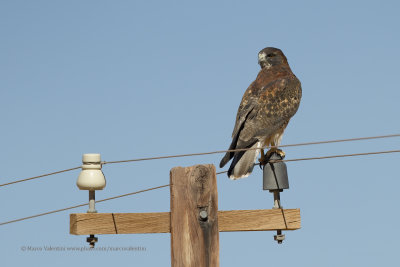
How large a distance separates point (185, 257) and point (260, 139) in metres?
2.65

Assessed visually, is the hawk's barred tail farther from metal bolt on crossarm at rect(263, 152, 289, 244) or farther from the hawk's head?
the hawk's head

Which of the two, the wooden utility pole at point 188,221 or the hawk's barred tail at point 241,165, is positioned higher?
the hawk's barred tail at point 241,165

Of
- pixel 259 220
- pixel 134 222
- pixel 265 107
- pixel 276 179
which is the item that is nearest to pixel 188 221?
pixel 134 222

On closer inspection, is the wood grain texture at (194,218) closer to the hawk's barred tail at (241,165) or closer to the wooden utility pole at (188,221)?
the wooden utility pole at (188,221)

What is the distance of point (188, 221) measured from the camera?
482 cm

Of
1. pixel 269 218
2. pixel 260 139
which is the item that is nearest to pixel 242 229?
pixel 269 218

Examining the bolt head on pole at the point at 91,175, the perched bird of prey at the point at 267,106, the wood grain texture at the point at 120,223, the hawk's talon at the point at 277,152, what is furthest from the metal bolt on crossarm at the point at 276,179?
the bolt head on pole at the point at 91,175

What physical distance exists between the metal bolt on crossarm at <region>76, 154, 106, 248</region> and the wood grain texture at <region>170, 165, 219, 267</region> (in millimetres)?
701

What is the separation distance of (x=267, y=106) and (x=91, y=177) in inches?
116

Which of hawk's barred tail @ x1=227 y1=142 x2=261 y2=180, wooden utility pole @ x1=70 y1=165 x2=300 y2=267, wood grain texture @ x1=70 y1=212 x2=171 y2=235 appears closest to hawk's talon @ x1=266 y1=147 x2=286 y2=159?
hawk's barred tail @ x1=227 y1=142 x2=261 y2=180

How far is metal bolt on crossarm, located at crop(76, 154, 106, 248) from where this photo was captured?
17.1ft

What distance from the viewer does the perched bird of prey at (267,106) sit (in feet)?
23.2

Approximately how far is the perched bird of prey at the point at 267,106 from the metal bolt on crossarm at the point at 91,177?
1582mm

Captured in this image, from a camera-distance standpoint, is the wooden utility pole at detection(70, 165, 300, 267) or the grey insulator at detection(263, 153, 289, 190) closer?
the wooden utility pole at detection(70, 165, 300, 267)
